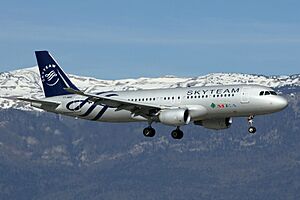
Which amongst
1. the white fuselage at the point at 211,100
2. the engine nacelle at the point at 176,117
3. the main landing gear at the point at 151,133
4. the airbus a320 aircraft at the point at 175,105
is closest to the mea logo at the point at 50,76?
the airbus a320 aircraft at the point at 175,105

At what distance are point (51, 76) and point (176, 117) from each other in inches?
978

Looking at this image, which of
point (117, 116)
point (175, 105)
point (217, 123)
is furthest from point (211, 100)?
point (117, 116)

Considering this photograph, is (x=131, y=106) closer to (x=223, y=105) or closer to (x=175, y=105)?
(x=175, y=105)

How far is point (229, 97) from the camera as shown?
11975 centimetres

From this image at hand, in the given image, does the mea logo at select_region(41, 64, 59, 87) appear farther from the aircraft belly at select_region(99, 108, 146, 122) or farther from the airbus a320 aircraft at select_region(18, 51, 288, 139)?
the aircraft belly at select_region(99, 108, 146, 122)

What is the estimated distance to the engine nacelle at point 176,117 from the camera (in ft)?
395

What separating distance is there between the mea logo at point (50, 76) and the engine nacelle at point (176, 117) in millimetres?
21493

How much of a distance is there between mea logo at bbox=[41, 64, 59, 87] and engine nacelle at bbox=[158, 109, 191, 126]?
21.5 metres

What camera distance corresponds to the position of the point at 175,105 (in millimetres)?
123125

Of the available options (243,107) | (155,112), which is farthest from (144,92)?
(243,107)

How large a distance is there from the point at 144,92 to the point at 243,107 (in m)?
13.9

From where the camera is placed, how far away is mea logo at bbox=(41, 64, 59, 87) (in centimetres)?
13862

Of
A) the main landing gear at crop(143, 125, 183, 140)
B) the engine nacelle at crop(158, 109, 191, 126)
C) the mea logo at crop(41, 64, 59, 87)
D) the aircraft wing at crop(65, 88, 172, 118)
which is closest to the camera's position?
the engine nacelle at crop(158, 109, 191, 126)

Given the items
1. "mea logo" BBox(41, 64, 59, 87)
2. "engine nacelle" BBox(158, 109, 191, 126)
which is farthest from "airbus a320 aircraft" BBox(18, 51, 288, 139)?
"mea logo" BBox(41, 64, 59, 87)
